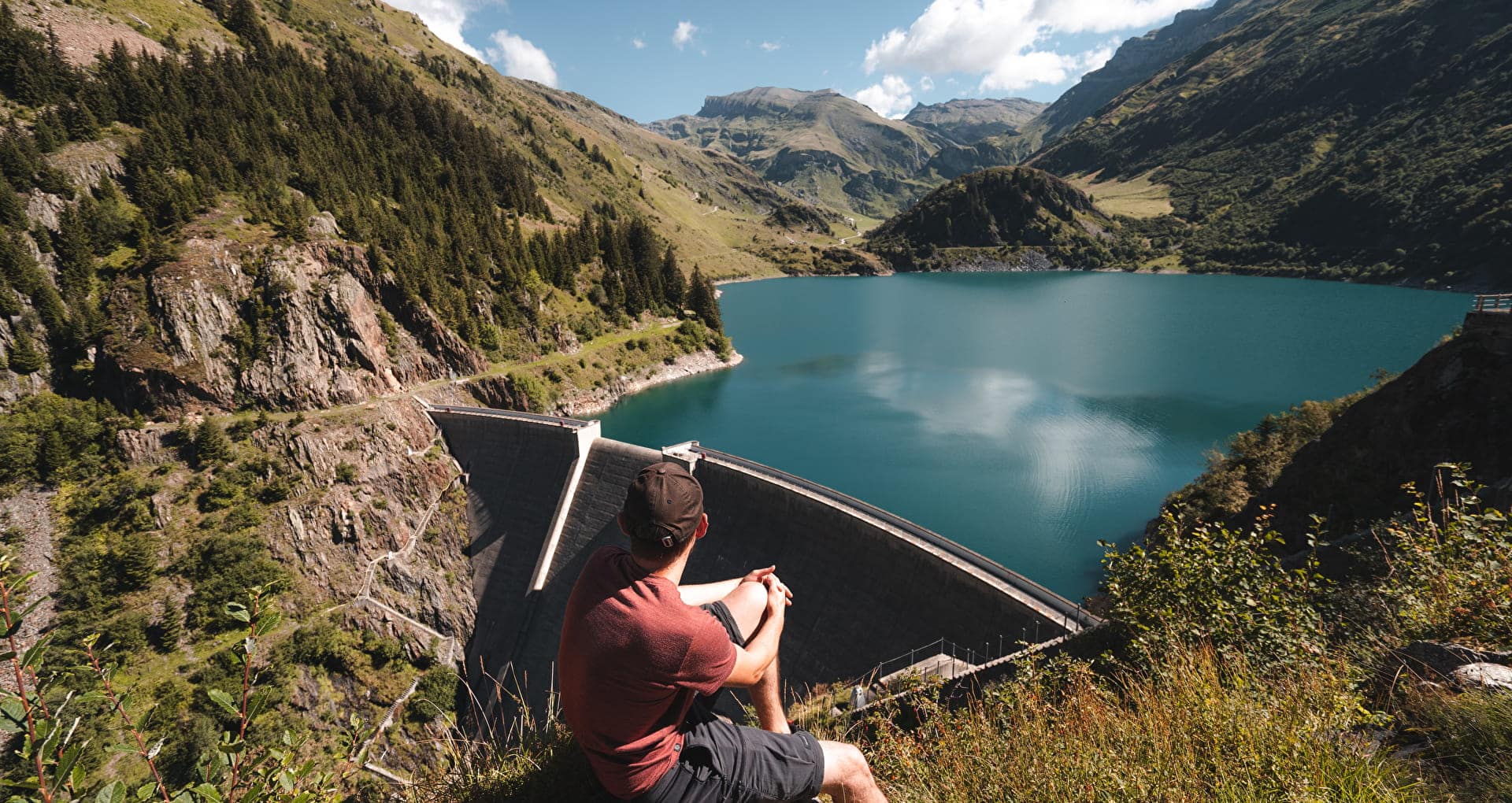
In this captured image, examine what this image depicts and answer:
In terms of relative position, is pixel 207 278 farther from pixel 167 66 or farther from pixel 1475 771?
pixel 1475 771

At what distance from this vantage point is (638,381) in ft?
232

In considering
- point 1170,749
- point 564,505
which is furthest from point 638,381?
point 1170,749

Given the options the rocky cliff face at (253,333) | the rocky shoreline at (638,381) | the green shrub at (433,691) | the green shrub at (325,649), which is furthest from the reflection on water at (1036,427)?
the rocky cliff face at (253,333)

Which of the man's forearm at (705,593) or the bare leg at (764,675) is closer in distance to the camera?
the bare leg at (764,675)

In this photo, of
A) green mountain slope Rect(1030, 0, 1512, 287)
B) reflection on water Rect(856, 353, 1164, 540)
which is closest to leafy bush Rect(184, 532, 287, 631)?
reflection on water Rect(856, 353, 1164, 540)

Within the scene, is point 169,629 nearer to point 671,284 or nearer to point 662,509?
point 662,509

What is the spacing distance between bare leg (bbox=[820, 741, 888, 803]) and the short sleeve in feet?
4.54

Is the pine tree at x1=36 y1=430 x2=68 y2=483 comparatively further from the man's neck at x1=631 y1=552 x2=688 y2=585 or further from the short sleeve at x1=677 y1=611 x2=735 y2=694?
the short sleeve at x1=677 y1=611 x2=735 y2=694

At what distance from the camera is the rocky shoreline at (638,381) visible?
62.8 meters

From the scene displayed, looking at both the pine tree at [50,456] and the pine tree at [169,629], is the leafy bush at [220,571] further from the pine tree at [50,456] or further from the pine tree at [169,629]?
the pine tree at [50,456]

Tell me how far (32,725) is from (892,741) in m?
6.08

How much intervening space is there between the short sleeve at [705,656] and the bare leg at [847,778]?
1.38m

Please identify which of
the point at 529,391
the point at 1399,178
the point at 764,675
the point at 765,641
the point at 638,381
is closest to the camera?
the point at 765,641

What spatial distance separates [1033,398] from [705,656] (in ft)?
213
